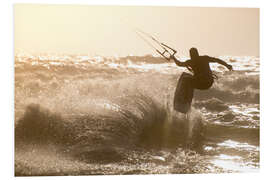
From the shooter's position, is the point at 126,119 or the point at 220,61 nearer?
the point at 126,119

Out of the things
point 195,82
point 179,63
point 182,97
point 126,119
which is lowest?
point 126,119

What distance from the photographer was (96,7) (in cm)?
293

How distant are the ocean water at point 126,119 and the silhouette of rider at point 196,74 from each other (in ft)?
0.16

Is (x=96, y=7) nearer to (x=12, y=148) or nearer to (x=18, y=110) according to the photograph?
(x=18, y=110)

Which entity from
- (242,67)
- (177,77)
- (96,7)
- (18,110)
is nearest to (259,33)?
(242,67)

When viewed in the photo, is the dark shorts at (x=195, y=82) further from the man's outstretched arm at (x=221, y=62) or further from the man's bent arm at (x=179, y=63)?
the man's outstretched arm at (x=221, y=62)

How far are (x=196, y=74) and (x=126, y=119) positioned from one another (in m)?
0.66

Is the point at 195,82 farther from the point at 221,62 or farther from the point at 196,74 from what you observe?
the point at 221,62

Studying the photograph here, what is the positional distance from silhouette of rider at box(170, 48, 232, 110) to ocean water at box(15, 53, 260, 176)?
48 mm

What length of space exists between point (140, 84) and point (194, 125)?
54cm

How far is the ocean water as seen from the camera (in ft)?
9.23

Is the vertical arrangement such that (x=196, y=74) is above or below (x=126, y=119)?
above

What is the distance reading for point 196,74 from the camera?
302 centimetres

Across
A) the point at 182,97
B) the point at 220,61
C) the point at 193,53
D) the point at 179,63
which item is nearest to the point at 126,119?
the point at 182,97
